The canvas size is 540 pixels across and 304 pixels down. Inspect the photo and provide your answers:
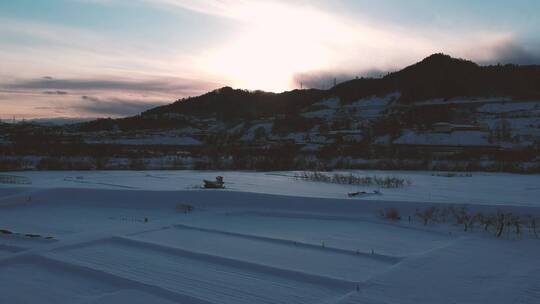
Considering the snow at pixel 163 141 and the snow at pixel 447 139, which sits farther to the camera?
the snow at pixel 163 141

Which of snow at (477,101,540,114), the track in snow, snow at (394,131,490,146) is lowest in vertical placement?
the track in snow

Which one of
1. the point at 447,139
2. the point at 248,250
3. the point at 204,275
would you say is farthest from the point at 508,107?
the point at 204,275


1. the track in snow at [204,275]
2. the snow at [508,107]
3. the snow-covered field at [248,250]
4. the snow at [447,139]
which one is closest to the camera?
the track in snow at [204,275]

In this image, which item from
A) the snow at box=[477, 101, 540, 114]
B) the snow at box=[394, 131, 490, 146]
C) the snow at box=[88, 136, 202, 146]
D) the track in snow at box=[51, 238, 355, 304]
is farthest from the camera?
the snow at box=[477, 101, 540, 114]

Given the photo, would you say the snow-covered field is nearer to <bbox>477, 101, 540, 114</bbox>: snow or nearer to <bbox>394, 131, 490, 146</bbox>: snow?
<bbox>394, 131, 490, 146</bbox>: snow

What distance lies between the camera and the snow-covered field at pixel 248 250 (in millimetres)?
4688

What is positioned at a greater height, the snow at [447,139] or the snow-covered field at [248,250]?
the snow at [447,139]

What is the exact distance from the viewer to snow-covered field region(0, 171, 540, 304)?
4.69 meters

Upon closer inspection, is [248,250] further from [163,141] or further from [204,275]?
[163,141]

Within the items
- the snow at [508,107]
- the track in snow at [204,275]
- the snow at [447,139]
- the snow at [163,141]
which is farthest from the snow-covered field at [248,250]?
the snow at [508,107]

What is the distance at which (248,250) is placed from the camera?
629 cm

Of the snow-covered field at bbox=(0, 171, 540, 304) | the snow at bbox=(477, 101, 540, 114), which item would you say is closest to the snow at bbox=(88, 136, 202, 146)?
the snow at bbox=(477, 101, 540, 114)

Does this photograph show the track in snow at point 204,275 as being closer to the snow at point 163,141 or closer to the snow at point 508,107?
the snow at point 163,141

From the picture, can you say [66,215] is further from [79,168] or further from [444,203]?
[79,168]
